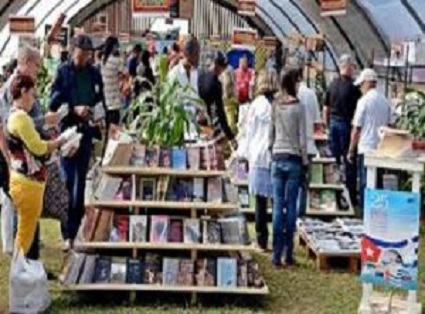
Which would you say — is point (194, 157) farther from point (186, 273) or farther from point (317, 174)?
point (317, 174)

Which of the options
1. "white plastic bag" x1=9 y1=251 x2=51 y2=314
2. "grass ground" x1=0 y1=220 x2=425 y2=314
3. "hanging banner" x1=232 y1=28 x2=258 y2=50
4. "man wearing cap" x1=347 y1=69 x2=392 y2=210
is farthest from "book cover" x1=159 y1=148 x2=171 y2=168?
"hanging banner" x1=232 y1=28 x2=258 y2=50

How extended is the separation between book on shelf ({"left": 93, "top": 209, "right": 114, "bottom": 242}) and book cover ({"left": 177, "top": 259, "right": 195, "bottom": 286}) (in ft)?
1.67

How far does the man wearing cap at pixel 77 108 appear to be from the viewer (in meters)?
8.35

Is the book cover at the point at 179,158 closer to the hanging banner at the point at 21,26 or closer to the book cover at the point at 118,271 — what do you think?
the book cover at the point at 118,271

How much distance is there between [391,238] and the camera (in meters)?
6.73

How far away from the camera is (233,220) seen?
7.57 m

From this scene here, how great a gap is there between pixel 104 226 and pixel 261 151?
85.8 inches

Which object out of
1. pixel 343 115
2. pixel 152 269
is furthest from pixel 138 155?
pixel 343 115

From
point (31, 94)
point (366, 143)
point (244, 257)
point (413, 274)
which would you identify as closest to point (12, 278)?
point (31, 94)

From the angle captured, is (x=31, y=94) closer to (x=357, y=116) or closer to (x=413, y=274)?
(x=413, y=274)

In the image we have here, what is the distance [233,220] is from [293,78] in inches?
53.0

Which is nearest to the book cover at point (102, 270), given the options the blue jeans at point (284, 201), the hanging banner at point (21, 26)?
the blue jeans at point (284, 201)

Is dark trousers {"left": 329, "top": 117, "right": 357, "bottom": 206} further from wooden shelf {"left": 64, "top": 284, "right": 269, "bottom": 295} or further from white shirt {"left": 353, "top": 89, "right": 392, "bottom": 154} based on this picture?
wooden shelf {"left": 64, "top": 284, "right": 269, "bottom": 295}

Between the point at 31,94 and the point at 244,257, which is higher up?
the point at 31,94
